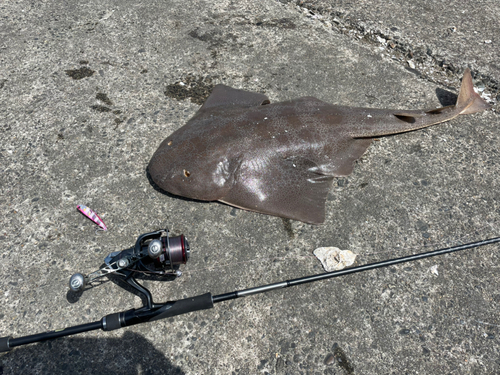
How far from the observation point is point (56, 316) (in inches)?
106

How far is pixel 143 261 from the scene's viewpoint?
8.73 ft

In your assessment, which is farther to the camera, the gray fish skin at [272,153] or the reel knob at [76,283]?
the gray fish skin at [272,153]

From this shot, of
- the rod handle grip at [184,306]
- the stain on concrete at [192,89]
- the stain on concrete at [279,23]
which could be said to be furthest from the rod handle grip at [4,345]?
the stain on concrete at [279,23]

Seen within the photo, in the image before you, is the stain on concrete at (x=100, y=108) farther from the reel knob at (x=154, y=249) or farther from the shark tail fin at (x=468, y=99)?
the shark tail fin at (x=468, y=99)

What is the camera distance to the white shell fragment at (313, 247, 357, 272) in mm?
2912

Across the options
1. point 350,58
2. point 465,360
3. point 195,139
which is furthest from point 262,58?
point 465,360

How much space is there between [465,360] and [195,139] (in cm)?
272

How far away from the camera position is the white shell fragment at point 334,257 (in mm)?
2912

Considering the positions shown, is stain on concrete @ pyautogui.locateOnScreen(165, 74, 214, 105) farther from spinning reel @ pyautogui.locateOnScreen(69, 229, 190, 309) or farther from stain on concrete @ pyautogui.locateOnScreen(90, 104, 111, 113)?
spinning reel @ pyautogui.locateOnScreen(69, 229, 190, 309)

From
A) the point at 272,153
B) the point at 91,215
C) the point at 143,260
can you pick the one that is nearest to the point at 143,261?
the point at 143,260

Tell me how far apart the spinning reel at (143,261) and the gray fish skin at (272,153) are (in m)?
0.69

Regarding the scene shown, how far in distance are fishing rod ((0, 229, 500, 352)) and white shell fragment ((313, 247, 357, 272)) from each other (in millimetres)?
186

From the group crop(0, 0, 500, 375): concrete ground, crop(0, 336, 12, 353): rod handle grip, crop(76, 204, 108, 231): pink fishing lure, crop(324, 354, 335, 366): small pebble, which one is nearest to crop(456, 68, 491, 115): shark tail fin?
crop(0, 0, 500, 375): concrete ground

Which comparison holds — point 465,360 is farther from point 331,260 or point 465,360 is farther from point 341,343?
point 331,260
